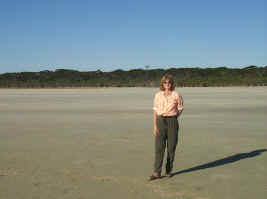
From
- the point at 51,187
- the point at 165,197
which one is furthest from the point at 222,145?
the point at 51,187

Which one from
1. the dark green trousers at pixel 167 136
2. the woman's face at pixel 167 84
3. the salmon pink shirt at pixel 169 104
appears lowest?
the dark green trousers at pixel 167 136

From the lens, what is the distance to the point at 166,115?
543 centimetres

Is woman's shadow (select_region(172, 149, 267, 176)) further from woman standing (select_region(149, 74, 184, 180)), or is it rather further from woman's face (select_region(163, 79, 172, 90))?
woman's face (select_region(163, 79, 172, 90))

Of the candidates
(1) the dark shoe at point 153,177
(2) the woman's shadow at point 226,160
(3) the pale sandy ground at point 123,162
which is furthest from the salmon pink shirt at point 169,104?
(2) the woman's shadow at point 226,160

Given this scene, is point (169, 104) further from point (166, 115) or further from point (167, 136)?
point (167, 136)

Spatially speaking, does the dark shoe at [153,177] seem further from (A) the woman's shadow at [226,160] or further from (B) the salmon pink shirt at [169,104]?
(B) the salmon pink shirt at [169,104]

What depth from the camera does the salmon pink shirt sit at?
17.7 ft

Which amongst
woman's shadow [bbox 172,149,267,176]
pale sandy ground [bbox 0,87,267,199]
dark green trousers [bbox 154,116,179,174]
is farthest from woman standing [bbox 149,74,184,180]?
woman's shadow [bbox 172,149,267,176]

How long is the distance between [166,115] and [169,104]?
0.18 m

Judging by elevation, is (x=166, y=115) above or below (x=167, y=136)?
above

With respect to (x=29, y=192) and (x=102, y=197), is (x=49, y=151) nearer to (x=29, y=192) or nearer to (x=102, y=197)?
(x=29, y=192)

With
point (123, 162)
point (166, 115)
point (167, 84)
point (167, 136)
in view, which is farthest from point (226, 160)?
point (167, 84)

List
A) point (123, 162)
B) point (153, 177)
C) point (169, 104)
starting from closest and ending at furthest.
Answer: point (169, 104), point (153, 177), point (123, 162)

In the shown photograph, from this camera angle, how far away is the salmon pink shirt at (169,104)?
17.7 ft
